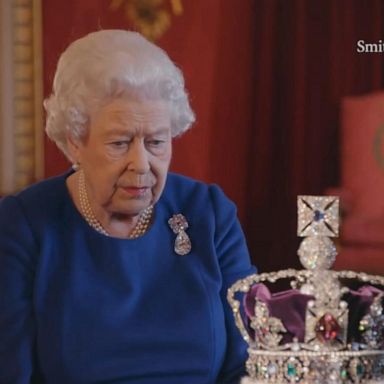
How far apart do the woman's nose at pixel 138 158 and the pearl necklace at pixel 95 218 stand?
13 centimetres

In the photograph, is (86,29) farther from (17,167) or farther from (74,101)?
(74,101)

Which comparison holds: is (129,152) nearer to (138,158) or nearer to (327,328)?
(138,158)

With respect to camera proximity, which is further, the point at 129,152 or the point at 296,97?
the point at 296,97

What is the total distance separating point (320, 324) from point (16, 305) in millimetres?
576

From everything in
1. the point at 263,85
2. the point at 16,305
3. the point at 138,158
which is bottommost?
the point at 16,305

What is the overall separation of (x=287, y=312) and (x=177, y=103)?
51cm

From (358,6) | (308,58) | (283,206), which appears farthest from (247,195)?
(358,6)

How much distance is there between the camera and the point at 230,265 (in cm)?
169

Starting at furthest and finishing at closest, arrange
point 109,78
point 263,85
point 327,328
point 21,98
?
point 263,85
point 21,98
point 109,78
point 327,328

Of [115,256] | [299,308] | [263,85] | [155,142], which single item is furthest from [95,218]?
[263,85]

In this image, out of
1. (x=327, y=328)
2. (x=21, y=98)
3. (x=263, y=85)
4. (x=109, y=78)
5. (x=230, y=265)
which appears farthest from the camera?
(x=263, y=85)

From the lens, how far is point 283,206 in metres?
2.93

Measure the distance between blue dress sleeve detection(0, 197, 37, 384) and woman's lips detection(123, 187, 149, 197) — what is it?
19cm

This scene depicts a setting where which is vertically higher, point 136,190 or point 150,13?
point 150,13
